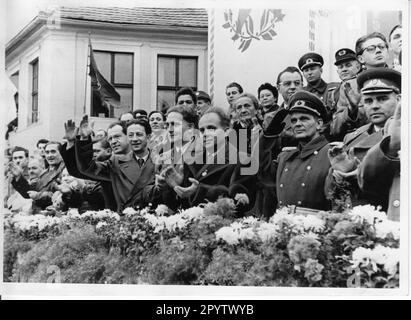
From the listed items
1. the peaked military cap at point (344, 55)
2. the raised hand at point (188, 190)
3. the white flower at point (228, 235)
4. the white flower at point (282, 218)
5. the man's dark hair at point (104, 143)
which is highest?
the peaked military cap at point (344, 55)

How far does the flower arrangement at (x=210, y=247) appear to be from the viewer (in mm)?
4496

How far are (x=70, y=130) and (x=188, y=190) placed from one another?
107cm

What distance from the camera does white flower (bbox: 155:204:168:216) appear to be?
4629 millimetres

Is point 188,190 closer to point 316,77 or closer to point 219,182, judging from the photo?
point 219,182

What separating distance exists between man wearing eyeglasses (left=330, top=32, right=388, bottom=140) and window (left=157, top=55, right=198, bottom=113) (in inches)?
46.7

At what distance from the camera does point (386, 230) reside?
449cm

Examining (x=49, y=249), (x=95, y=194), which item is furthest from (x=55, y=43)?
(x=49, y=249)

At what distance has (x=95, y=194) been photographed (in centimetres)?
469

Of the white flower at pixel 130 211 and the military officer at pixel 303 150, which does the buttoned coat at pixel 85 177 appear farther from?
the military officer at pixel 303 150

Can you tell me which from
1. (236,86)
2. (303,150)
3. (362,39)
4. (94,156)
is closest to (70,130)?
(94,156)

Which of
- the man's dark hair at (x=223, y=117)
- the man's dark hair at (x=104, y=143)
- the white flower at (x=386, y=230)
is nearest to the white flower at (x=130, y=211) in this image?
the man's dark hair at (x=104, y=143)

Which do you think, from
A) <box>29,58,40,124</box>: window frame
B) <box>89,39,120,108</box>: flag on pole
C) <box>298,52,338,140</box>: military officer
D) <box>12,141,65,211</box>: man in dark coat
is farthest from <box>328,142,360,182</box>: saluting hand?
<box>29,58,40,124</box>: window frame

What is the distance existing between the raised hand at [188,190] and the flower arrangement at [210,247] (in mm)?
124

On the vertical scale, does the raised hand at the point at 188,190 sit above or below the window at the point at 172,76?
below
